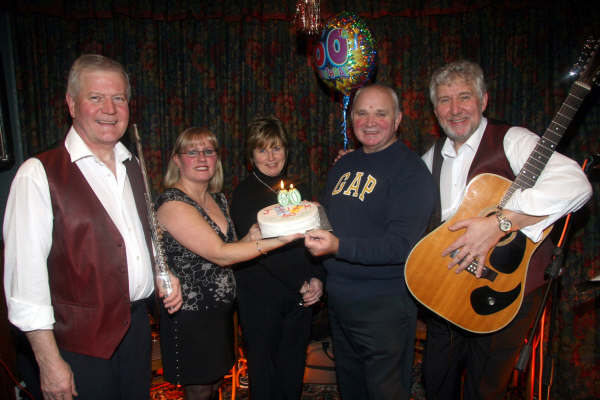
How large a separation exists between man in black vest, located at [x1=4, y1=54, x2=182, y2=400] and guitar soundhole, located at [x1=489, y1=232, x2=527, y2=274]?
167cm

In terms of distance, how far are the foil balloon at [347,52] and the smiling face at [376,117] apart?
50 cm

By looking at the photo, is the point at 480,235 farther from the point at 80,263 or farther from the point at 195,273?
the point at 80,263

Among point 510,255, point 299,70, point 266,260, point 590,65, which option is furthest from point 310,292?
point 299,70

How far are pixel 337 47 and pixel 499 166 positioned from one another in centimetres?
145

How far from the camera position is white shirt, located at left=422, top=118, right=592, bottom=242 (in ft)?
5.85

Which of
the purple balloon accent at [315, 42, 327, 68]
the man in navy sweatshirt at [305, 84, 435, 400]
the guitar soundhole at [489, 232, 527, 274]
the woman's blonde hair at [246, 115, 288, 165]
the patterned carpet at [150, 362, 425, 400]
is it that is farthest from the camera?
the patterned carpet at [150, 362, 425, 400]

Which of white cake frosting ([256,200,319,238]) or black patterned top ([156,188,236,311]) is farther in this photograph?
black patterned top ([156,188,236,311])

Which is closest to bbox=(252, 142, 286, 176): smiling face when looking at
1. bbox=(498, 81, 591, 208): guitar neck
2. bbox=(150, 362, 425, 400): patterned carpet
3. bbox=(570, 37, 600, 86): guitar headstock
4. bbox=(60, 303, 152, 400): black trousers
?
bbox=(60, 303, 152, 400): black trousers

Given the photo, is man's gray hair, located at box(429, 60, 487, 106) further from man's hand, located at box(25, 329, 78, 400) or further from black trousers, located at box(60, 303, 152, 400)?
man's hand, located at box(25, 329, 78, 400)

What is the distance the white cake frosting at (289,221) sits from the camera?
178 cm

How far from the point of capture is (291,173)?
3.92 m

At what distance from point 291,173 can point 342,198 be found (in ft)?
5.62

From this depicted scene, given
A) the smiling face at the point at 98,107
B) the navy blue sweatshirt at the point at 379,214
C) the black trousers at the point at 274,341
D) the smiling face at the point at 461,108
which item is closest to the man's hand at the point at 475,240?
the navy blue sweatshirt at the point at 379,214

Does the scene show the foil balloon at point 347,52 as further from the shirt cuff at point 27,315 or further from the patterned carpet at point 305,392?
the patterned carpet at point 305,392
